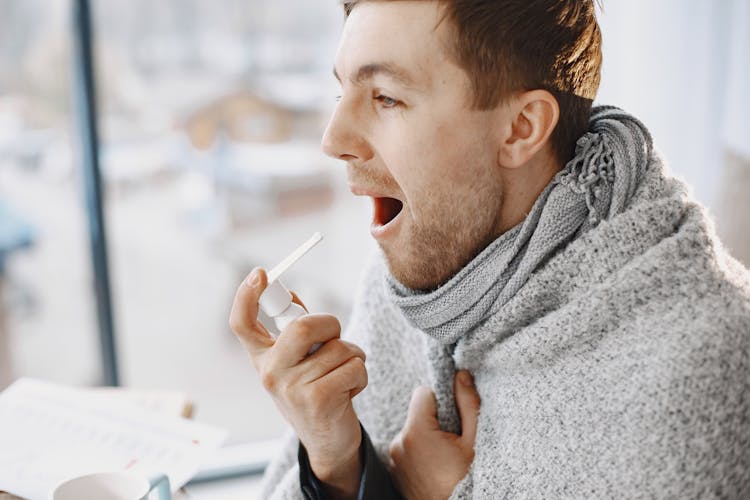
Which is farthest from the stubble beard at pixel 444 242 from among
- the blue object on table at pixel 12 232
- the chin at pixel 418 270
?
the blue object on table at pixel 12 232

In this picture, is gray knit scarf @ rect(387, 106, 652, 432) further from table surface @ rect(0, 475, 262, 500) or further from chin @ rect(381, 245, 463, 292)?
table surface @ rect(0, 475, 262, 500)

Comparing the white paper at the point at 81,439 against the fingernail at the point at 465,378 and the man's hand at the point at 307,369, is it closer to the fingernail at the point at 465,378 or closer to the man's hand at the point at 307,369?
the man's hand at the point at 307,369

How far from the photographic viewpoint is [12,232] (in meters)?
2.29

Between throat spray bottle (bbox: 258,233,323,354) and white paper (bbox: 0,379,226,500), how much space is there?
0.25 meters

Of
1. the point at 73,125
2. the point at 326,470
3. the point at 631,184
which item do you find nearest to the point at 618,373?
the point at 631,184

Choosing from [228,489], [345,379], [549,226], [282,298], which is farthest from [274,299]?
[228,489]

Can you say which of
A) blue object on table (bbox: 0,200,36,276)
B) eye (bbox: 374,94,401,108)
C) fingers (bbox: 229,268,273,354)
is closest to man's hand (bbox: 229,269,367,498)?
fingers (bbox: 229,268,273,354)

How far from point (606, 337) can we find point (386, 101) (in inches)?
15.1

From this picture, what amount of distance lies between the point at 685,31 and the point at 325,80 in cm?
95

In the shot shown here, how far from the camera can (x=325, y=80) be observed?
2.15m

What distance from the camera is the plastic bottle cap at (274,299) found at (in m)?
0.92

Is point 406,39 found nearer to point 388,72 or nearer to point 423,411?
point 388,72

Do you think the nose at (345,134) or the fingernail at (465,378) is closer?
the nose at (345,134)

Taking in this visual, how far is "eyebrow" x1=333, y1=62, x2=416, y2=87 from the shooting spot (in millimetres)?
896
